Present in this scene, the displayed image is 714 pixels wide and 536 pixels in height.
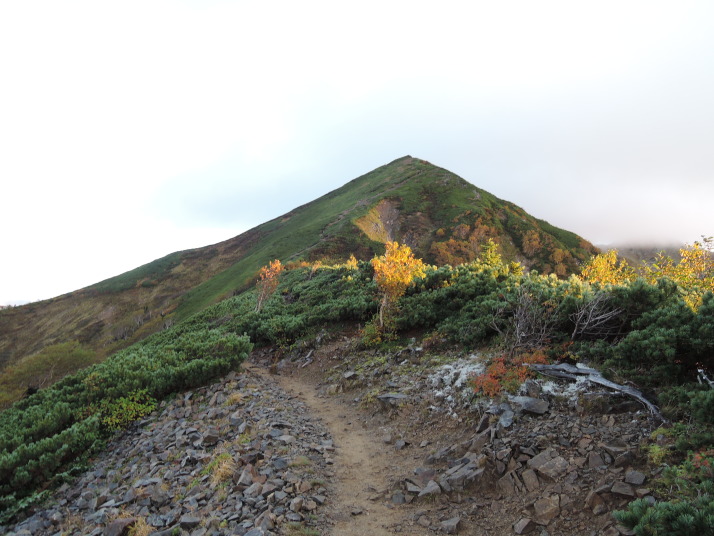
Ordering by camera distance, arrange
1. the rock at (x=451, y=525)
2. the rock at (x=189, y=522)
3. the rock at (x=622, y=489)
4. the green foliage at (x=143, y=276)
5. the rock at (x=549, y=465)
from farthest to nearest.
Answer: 1. the green foliage at (x=143, y=276)
2. the rock at (x=189, y=522)
3. the rock at (x=549, y=465)
4. the rock at (x=451, y=525)
5. the rock at (x=622, y=489)

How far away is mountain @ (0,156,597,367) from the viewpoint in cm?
8150

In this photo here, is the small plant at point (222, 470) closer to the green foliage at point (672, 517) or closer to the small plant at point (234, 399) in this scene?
the small plant at point (234, 399)

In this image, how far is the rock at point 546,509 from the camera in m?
6.24

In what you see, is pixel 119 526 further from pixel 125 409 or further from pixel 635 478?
pixel 635 478

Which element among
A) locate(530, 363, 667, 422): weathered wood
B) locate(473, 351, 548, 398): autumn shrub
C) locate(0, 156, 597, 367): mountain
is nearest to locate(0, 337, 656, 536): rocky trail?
locate(530, 363, 667, 422): weathered wood

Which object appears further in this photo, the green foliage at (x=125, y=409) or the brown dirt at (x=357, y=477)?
the green foliage at (x=125, y=409)

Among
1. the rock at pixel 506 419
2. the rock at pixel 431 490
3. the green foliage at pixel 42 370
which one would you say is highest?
the green foliage at pixel 42 370

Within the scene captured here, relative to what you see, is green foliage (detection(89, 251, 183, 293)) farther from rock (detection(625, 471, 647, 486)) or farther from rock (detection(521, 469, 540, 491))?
rock (detection(625, 471, 647, 486))

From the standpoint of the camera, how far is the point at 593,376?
29.9 ft

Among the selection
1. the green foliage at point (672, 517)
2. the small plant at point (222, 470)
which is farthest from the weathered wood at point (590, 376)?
the small plant at point (222, 470)

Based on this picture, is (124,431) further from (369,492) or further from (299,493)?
Answer: (369,492)

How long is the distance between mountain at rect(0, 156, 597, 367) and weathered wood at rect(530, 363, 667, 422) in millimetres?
63753

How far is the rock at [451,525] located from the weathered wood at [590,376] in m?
4.30

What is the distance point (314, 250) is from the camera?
76875 mm
